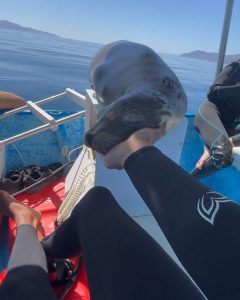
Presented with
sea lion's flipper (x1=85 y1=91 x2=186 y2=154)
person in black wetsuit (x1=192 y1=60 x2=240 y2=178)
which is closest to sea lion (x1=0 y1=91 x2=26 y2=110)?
person in black wetsuit (x1=192 y1=60 x2=240 y2=178)

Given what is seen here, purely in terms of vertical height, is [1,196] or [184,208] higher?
[184,208]

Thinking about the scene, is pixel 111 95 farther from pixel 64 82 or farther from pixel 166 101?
pixel 64 82

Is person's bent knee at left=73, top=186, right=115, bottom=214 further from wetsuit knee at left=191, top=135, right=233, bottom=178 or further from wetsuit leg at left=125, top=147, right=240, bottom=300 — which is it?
wetsuit knee at left=191, top=135, right=233, bottom=178

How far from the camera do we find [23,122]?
64.2 inches

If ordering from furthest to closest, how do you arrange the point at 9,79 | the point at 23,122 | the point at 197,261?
the point at 9,79, the point at 23,122, the point at 197,261

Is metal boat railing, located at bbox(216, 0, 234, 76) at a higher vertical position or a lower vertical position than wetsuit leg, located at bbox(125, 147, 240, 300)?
higher

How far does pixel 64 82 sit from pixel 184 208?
4338 mm

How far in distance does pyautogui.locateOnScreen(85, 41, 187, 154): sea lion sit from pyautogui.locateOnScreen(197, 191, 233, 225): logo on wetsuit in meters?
0.19

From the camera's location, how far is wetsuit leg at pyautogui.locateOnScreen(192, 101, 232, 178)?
1.20 m

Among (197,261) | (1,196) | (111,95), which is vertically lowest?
(1,196)

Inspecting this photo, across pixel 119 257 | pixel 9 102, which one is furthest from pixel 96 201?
pixel 9 102

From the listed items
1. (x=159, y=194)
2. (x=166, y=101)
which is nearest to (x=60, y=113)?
(x=166, y=101)

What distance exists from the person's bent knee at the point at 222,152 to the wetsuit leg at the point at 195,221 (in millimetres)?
693

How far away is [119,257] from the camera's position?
1.92 ft
